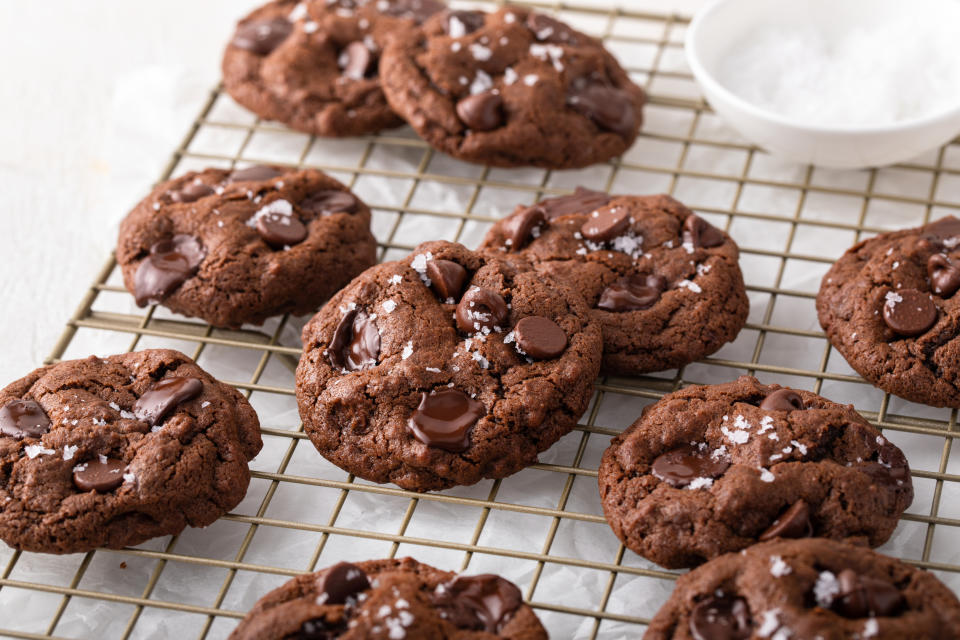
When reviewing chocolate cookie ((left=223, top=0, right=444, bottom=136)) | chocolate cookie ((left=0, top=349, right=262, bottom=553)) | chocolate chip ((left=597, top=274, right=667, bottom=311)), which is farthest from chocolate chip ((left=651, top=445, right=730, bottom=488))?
chocolate cookie ((left=223, top=0, right=444, bottom=136))

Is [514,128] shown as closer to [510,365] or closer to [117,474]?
[510,365]

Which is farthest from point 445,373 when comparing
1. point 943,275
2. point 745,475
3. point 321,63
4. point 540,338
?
point 321,63

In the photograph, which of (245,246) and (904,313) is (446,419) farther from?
(904,313)

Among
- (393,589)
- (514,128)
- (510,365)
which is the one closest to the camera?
(393,589)

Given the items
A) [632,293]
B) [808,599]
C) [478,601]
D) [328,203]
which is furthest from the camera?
[328,203]

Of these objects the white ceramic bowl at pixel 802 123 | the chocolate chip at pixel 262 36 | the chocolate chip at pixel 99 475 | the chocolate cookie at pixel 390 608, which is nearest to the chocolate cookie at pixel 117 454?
the chocolate chip at pixel 99 475

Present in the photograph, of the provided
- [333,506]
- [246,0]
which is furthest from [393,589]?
[246,0]

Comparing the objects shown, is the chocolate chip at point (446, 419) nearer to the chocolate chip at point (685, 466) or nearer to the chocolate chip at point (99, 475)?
the chocolate chip at point (685, 466)

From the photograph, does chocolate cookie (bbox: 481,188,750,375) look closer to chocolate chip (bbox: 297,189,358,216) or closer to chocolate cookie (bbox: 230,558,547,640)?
chocolate chip (bbox: 297,189,358,216)
